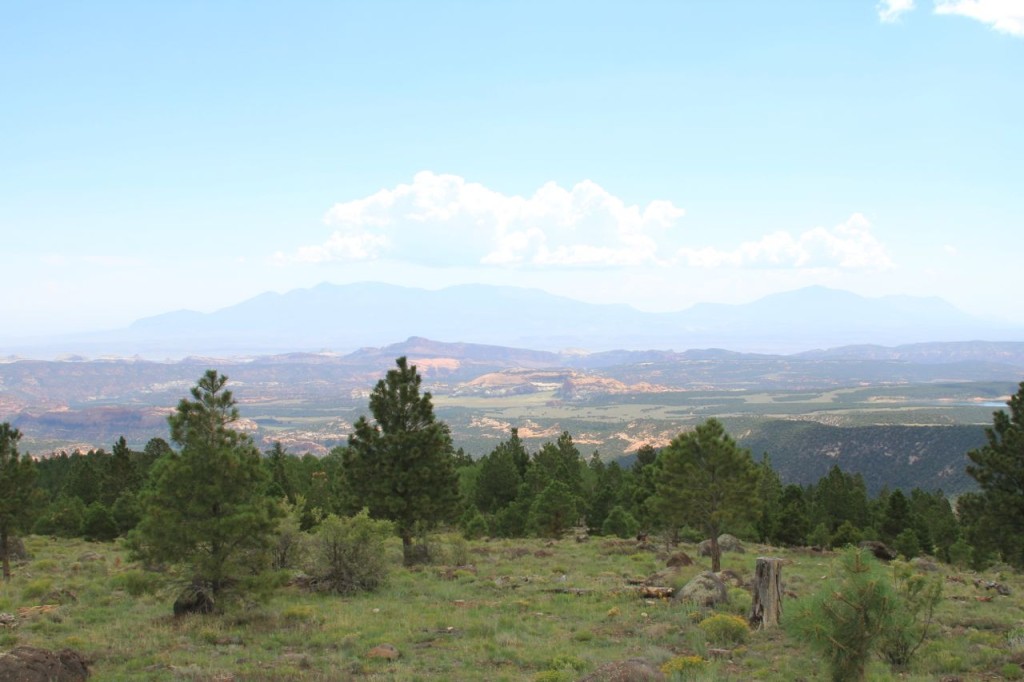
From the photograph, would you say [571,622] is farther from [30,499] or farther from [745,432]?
[745,432]

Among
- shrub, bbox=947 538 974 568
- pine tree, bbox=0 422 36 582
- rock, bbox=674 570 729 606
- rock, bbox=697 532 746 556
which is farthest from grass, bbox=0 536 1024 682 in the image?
shrub, bbox=947 538 974 568

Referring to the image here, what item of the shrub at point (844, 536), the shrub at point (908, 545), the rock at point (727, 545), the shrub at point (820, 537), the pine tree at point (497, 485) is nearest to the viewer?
the rock at point (727, 545)

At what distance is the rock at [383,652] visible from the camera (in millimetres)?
14906

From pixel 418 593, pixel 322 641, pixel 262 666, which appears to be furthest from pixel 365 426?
pixel 262 666

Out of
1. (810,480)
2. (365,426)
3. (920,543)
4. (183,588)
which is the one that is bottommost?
(810,480)

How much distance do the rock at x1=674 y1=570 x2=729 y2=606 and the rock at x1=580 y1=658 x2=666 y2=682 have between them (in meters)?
7.90

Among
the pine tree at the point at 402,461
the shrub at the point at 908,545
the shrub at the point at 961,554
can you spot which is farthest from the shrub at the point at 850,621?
the shrub at the point at 961,554

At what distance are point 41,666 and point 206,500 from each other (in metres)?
7.04

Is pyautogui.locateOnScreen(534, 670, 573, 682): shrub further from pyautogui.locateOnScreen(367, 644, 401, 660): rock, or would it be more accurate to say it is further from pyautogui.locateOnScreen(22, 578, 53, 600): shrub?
pyautogui.locateOnScreen(22, 578, 53, 600): shrub

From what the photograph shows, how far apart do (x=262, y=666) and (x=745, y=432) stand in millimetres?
144655

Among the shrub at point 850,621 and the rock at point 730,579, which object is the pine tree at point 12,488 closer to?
the rock at point 730,579

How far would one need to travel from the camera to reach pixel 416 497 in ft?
94.0

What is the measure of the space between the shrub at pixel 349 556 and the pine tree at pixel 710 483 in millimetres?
13105

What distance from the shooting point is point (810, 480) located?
367 ft
